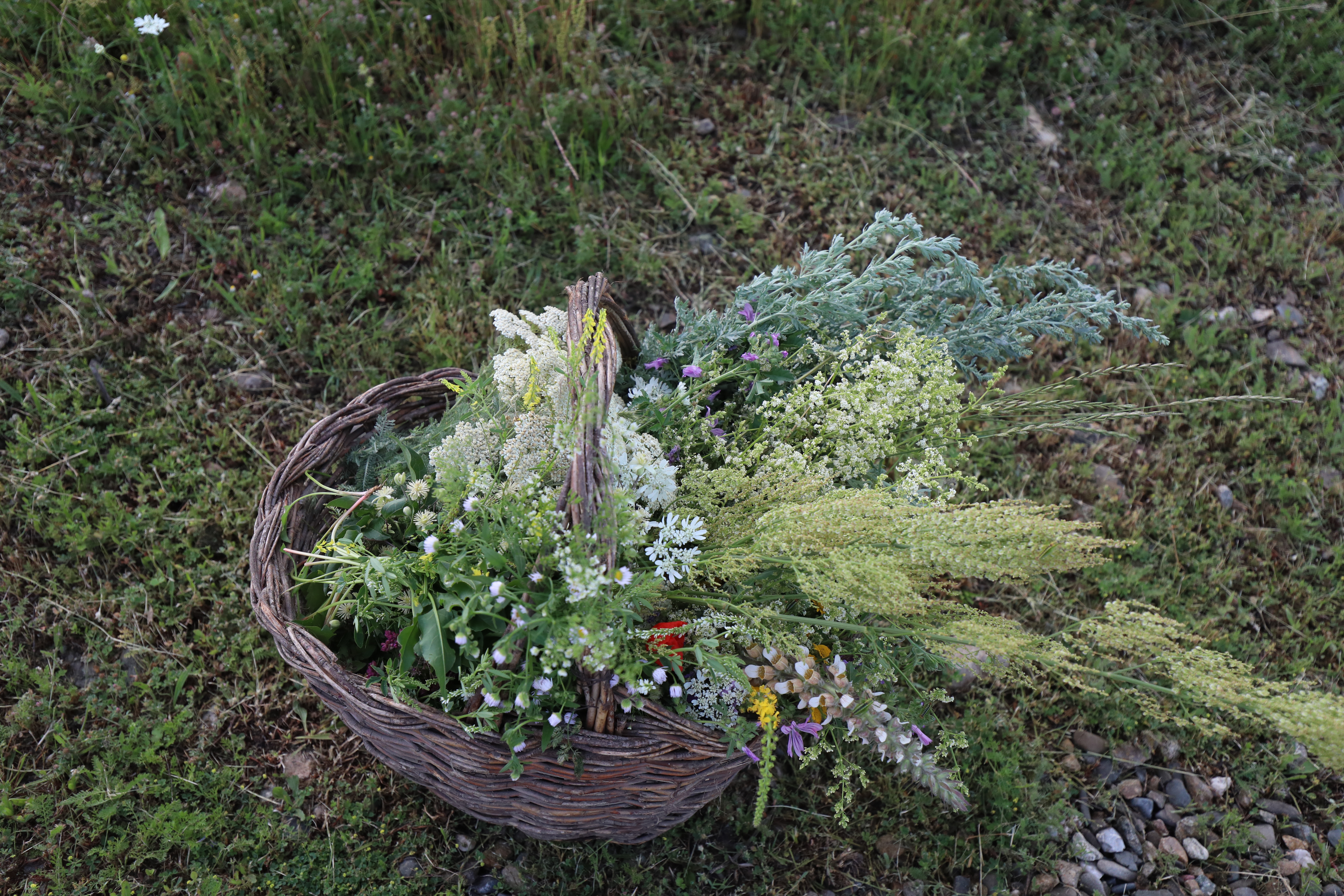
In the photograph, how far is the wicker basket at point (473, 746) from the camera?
1.87m

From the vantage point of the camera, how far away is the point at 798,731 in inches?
80.0

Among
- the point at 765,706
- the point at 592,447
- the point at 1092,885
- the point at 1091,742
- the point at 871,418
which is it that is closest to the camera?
the point at 592,447

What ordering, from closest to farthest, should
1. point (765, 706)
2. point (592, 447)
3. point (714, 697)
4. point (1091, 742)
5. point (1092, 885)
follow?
point (592, 447) < point (765, 706) < point (714, 697) < point (1092, 885) < point (1091, 742)

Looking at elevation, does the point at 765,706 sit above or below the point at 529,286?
above

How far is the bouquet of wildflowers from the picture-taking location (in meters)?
1.75

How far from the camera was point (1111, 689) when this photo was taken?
295cm

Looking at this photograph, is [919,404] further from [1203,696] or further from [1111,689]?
[1111,689]

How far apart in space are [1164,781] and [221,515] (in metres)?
3.10

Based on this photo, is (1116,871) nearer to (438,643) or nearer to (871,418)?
(871,418)

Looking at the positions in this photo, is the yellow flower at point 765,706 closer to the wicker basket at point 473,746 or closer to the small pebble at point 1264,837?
the wicker basket at point 473,746

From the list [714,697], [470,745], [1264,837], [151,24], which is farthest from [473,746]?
[151,24]

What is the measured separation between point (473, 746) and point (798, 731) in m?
0.71

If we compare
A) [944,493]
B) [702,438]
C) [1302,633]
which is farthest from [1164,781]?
[702,438]

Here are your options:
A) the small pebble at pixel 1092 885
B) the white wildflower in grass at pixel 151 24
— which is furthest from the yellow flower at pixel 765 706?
the white wildflower in grass at pixel 151 24
